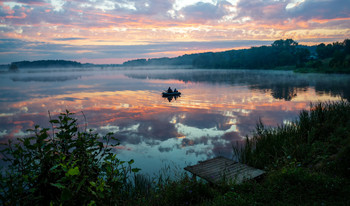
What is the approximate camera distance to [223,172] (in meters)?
7.41

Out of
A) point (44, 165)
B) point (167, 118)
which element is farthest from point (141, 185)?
point (167, 118)

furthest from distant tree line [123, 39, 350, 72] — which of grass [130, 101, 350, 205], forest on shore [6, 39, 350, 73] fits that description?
grass [130, 101, 350, 205]

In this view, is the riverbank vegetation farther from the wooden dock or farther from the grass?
the wooden dock

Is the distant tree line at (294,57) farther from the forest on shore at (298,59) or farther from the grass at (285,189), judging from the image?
the grass at (285,189)

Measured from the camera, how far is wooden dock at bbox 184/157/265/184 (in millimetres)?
7191

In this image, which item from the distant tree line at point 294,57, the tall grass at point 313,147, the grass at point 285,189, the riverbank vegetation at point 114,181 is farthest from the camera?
the distant tree line at point 294,57

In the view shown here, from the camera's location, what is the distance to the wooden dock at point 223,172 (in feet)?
23.6

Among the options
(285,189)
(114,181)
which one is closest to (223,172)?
(285,189)

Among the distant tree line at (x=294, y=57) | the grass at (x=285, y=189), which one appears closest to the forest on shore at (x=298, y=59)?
the distant tree line at (x=294, y=57)

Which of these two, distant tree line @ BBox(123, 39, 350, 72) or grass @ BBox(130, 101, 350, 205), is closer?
grass @ BBox(130, 101, 350, 205)

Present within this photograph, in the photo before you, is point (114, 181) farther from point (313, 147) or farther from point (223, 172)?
point (313, 147)

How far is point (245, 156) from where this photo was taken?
9859mm

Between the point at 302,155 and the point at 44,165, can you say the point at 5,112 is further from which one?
the point at 302,155

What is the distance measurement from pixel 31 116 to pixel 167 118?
1297cm
